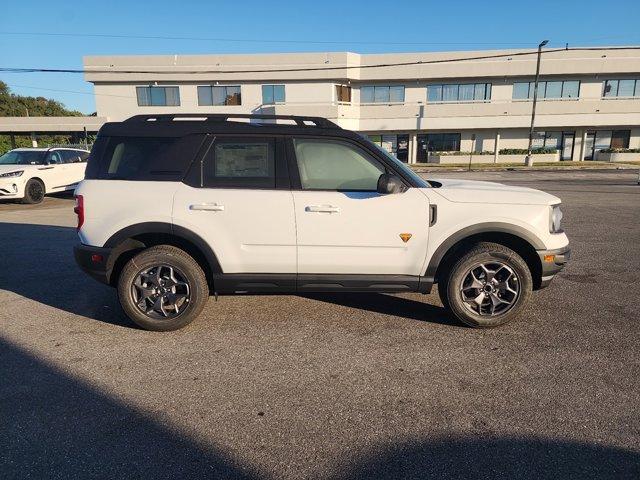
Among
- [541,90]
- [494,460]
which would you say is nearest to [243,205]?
[494,460]

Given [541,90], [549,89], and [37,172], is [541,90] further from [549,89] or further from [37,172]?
[37,172]

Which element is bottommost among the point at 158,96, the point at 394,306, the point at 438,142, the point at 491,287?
the point at 394,306

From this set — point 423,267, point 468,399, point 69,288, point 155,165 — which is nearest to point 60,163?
point 69,288

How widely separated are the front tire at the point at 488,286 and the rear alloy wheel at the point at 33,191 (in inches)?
514

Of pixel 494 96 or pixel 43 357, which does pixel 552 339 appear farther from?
pixel 494 96

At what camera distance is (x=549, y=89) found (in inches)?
1476

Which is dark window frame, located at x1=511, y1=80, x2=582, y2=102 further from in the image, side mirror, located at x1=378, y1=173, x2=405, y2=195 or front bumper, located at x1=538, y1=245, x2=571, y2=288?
side mirror, located at x1=378, y1=173, x2=405, y2=195

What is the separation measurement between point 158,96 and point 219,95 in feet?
17.7

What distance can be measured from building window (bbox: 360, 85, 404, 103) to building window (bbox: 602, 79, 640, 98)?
1739cm

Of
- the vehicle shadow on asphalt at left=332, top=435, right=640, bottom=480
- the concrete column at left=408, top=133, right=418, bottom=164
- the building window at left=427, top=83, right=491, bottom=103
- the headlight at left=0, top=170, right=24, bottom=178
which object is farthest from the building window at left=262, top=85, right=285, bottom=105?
the vehicle shadow on asphalt at left=332, top=435, right=640, bottom=480

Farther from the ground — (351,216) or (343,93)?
(343,93)

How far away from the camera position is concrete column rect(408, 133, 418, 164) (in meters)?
39.2

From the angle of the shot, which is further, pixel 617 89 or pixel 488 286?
pixel 617 89

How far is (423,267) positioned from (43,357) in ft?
11.1
